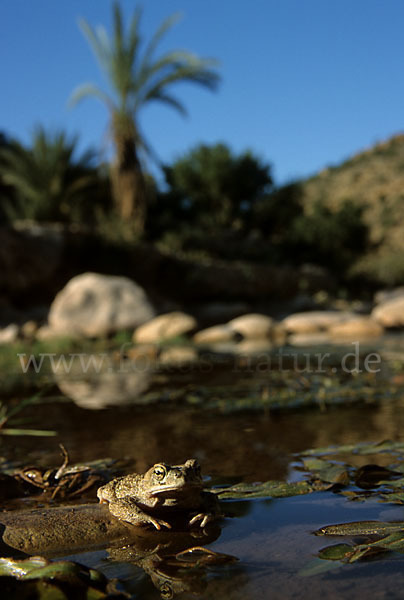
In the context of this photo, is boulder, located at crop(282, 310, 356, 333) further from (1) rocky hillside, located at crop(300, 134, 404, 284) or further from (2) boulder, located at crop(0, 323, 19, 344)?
(1) rocky hillside, located at crop(300, 134, 404, 284)

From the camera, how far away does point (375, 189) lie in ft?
129

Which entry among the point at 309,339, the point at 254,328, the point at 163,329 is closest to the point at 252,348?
the point at 309,339

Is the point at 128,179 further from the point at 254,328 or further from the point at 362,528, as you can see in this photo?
the point at 362,528

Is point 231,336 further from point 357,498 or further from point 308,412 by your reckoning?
point 357,498

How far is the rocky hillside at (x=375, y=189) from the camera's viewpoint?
33.7 meters

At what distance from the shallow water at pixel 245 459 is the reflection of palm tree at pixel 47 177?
1340 centimetres

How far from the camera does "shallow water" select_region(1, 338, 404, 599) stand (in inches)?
57.8

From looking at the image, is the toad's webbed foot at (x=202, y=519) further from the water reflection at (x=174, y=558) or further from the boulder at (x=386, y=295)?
the boulder at (x=386, y=295)

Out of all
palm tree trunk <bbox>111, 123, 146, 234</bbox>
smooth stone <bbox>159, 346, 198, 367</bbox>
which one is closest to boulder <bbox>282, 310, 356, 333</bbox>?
smooth stone <bbox>159, 346, 198, 367</bbox>

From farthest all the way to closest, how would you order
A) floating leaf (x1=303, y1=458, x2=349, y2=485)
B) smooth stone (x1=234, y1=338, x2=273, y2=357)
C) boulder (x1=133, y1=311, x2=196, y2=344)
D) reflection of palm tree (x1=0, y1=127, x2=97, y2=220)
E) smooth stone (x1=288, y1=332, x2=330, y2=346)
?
reflection of palm tree (x1=0, y1=127, x2=97, y2=220) < boulder (x1=133, y1=311, x2=196, y2=344) < smooth stone (x1=288, y1=332, x2=330, y2=346) < smooth stone (x1=234, y1=338, x2=273, y2=357) < floating leaf (x1=303, y1=458, x2=349, y2=485)

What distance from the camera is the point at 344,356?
8250mm

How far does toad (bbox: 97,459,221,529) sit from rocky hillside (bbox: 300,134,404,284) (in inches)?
1151

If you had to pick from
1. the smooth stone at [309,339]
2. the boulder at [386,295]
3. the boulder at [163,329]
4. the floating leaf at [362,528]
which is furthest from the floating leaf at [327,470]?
the boulder at [386,295]

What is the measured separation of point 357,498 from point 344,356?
20.6 ft
